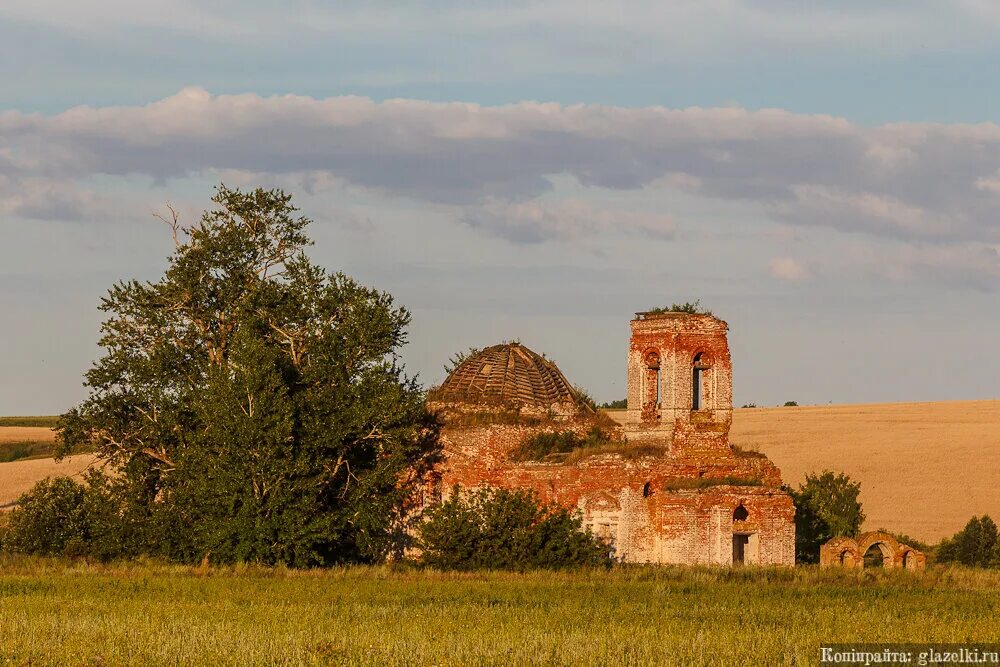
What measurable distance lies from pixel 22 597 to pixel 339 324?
1288 centimetres

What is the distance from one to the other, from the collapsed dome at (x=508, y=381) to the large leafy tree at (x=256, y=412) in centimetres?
170

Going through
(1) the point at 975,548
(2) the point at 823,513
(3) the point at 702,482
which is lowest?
(1) the point at 975,548

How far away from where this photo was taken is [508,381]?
1578 inches

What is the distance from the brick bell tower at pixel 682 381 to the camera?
123 feet

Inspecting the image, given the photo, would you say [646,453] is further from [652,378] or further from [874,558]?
[874,558]

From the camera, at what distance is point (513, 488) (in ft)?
121

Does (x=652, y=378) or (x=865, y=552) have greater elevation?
(x=652, y=378)

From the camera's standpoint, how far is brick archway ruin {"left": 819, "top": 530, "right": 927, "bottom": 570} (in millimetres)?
36281

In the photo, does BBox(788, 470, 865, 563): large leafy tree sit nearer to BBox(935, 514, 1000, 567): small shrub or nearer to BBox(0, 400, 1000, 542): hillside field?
BBox(935, 514, 1000, 567): small shrub

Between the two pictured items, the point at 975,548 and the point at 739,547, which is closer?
the point at 739,547

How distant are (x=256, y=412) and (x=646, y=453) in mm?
9496

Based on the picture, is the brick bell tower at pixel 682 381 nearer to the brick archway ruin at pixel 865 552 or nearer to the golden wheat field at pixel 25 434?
the brick archway ruin at pixel 865 552

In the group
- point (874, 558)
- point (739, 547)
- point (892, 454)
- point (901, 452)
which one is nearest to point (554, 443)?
point (739, 547)

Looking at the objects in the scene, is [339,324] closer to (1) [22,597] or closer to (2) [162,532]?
(2) [162,532]
